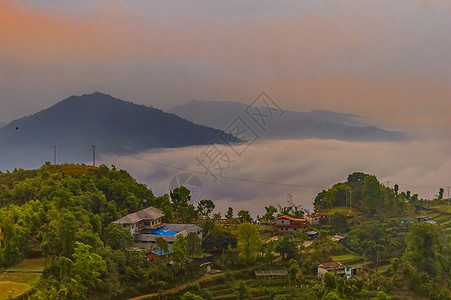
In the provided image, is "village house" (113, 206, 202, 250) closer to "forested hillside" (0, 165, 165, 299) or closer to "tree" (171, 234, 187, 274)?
"forested hillside" (0, 165, 165, 299)

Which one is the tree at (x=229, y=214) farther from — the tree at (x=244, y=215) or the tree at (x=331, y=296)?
the tree at (x=331, y=296)

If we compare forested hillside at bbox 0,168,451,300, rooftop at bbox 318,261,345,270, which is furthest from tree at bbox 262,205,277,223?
rooftop at bbox 318,261,345,270

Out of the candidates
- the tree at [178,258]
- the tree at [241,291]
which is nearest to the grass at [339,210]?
the tree at [241,291]

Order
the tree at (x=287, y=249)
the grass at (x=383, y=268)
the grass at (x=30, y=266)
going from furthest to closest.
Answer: the grass at (x=383, y=268) < the tree at (x=287, y=249) < the grass at (x=30, y=266)

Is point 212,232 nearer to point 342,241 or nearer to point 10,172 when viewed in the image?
point 342,241

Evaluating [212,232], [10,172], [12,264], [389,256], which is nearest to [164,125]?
[10,172]

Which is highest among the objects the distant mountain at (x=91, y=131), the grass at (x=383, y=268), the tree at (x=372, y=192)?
the distant mountain at (x=91, y=131)
